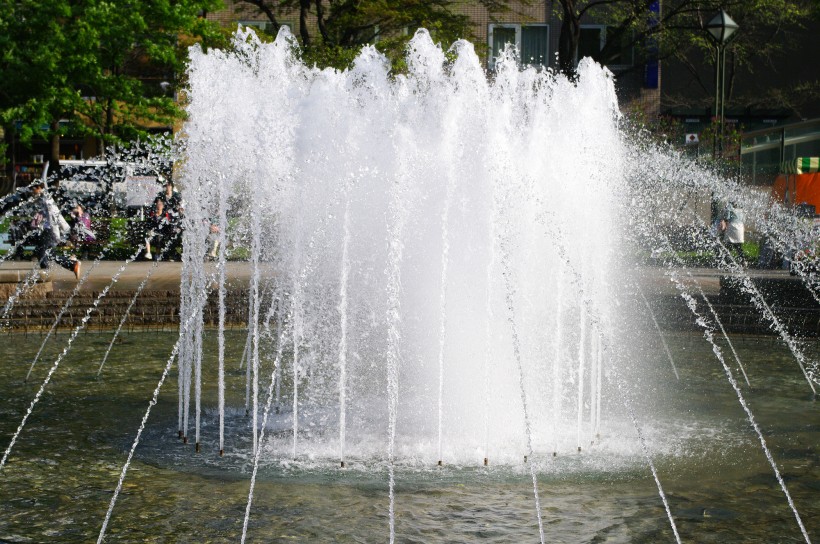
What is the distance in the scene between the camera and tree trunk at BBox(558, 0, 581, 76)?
2897 centimetres

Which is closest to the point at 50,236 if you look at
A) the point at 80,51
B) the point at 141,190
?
the point at 141,190

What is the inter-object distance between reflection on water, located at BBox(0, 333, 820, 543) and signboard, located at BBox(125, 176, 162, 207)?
20048 millimetres

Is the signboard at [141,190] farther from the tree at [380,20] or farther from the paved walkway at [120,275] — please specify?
the paved walkway at [120,275]

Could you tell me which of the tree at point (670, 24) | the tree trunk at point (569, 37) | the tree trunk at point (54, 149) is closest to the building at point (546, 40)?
the tree at point (670, 24)

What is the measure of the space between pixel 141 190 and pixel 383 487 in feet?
78.9

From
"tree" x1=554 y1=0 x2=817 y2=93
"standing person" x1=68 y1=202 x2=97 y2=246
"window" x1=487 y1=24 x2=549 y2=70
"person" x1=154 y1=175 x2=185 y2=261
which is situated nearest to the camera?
"person" x1=154 y1=175 x2=185 y2=261

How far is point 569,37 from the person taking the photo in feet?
96.6

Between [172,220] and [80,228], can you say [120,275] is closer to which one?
[172,220]

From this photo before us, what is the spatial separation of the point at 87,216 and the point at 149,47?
658cm

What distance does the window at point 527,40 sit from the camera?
1564 inches

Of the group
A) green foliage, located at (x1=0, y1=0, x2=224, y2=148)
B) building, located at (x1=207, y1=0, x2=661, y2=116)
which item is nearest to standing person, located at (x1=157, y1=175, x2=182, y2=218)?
green foliage, located at (x1=0, y1=0, x2=224, y2=148)

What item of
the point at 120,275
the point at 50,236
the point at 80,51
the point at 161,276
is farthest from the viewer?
the point at 80,51

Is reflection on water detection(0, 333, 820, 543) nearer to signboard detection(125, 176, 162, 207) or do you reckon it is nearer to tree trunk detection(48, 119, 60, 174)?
signboard detection(125, 176, 162, 207)

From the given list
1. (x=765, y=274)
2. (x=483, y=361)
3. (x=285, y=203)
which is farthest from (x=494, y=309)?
(x=765, y=274)
